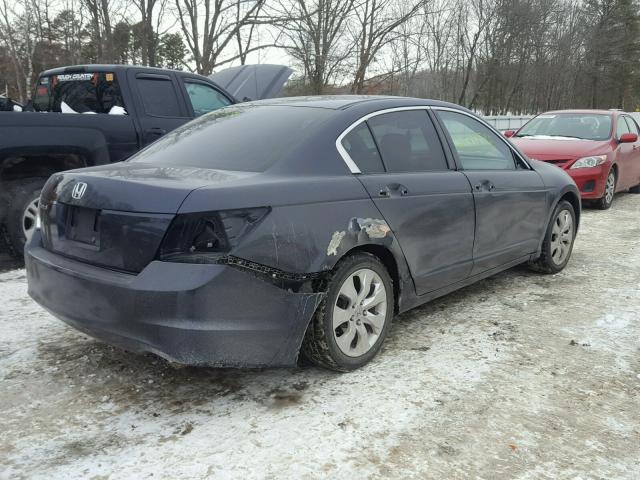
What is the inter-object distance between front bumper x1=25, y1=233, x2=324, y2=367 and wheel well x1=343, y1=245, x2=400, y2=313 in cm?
50

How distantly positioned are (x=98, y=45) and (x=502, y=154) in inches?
605

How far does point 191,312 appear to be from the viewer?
2.56 metres

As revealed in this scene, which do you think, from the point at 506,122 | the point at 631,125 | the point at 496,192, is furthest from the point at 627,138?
the point at 506,122

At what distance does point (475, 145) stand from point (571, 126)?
20.6 feet

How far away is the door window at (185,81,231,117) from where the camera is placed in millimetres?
6761

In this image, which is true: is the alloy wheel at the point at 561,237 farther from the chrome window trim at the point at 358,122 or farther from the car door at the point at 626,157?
the car door at the point at 626,157

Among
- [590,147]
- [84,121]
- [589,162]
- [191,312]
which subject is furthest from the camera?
[590,147]

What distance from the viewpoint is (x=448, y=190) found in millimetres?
3854

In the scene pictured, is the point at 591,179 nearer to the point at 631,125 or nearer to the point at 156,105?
the point at 631,125

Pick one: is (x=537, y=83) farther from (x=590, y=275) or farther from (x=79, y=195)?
(x=79, y=195)

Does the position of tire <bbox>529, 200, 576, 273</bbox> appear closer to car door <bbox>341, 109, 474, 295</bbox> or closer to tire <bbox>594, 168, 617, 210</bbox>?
car door <bbox>341, 109, 474, 295</bbox>

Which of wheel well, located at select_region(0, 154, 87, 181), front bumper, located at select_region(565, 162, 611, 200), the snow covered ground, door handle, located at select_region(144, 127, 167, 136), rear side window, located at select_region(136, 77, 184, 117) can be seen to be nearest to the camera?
the snow covered ground

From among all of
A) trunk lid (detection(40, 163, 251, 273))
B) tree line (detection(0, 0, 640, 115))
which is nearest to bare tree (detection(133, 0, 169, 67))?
tree line (detection(0, 0, 640, 115))

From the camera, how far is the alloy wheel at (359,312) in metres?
3.13
